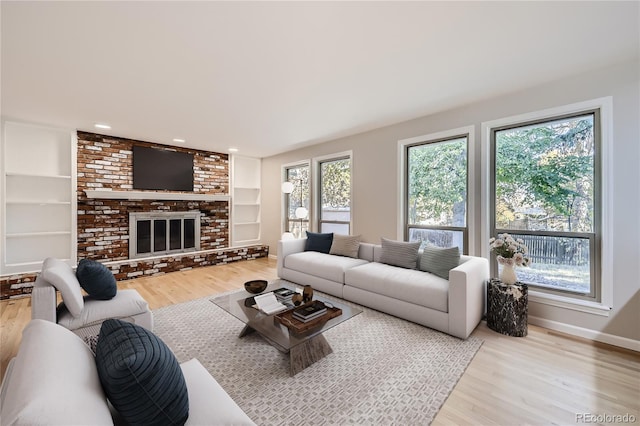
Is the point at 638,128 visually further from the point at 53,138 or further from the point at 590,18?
the point at 53,138

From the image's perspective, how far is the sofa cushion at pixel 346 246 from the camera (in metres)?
4.15

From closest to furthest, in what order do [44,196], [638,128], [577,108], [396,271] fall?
1. [638,128]
2. [577,108]
3. [396,271]
4. [44,196]

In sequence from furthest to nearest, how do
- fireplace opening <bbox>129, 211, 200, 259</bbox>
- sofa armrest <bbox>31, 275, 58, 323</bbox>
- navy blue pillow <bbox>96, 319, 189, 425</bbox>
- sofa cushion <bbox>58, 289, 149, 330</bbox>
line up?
fireplace opening <bbox>129, 211, 200, 259</bbox> < sofa cushion <bbox>58, 289, 149, 330</bbox> < sofa armrest <bbox>31, 275, 58, 323</bbox> < navy blue pillow <bbox>96, 319, 189, 425</bbox>

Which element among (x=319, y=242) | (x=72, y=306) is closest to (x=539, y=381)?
(x=319, y=242)

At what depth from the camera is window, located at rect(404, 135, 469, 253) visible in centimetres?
360

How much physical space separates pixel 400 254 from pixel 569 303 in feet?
5.67

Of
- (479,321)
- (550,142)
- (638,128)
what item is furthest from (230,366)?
(638,128)

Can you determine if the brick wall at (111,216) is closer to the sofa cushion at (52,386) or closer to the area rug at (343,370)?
the area rug at (343,370)

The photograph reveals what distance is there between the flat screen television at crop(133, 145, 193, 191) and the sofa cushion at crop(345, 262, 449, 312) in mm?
4088

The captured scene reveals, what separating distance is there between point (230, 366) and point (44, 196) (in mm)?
4466

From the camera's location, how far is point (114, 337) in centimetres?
107

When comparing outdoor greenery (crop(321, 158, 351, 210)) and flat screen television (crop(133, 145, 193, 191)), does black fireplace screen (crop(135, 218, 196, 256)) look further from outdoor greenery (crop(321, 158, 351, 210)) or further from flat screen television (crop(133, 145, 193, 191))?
outdoor greenery (crop(321, 158, 351, 210))

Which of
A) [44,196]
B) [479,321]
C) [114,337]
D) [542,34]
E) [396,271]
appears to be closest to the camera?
[114,337]

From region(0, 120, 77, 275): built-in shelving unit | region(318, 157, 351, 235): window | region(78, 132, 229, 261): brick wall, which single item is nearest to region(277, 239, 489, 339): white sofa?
region(318, 157, 351, 235): window
